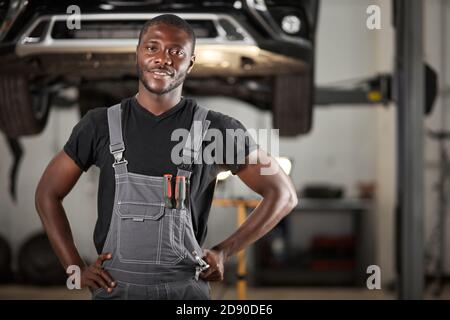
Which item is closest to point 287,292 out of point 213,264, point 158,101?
point 213,264

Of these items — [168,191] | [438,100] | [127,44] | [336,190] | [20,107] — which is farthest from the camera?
[336,190]

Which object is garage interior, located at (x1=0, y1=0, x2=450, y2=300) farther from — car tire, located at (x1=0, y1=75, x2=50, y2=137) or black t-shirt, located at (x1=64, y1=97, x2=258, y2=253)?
black t-shirt, located at (x1=64, y1=97, x2=258, y2=253)

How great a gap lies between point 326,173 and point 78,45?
4.02 meters

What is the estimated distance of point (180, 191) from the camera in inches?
52.7

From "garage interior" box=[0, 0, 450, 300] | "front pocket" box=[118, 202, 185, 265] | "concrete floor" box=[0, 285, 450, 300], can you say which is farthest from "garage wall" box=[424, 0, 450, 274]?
"front pocket" box=[118, 202, 185, 265]

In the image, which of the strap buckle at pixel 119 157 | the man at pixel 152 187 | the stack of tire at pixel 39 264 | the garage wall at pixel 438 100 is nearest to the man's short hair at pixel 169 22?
the man at pixel 152 187

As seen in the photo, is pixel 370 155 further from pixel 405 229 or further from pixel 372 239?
pixel 405 229

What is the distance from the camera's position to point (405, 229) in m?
2.44

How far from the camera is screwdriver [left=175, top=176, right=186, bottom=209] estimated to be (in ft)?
4.38

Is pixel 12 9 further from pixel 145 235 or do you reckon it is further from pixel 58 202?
pixel 145 235

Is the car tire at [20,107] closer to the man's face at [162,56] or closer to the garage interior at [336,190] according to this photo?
the man's face at [162,56]

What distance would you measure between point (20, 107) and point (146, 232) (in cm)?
153

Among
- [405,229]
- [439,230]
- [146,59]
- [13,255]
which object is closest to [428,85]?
[405,229]

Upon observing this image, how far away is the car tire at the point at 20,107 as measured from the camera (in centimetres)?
252
